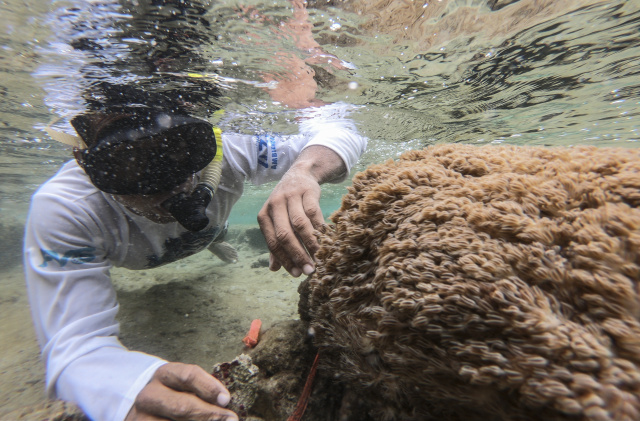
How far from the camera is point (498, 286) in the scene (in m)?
0.96

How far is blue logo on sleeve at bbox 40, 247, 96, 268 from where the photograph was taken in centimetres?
253

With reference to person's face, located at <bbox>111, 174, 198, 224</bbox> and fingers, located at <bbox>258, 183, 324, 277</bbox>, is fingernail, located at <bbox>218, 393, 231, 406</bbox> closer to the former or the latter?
fingers, located at <bbox>258, 183, 324, 277</bbox>

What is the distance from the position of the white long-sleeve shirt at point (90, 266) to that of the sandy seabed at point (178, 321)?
814 mm

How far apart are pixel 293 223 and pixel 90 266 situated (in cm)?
252

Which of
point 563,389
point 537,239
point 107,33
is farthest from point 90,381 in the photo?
point 107,33

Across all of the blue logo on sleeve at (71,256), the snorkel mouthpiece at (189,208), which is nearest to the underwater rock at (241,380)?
the snorkel mouthpiece at (189,208)

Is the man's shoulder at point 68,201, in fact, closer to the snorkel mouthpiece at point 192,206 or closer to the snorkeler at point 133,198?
the snorkeler at point 133,198

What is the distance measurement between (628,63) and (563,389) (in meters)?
7.90

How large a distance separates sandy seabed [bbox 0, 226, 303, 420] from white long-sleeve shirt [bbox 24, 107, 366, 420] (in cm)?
81

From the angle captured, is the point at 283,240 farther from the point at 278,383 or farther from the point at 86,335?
the point at 86,335

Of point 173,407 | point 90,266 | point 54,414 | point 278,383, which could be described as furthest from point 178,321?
point 278,383

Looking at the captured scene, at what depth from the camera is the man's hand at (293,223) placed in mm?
1889

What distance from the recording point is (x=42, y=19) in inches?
112

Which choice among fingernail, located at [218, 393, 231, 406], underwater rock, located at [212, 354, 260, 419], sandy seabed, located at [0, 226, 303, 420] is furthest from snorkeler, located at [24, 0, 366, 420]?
sandy seabed, located at [0, 226, 303, 420]
